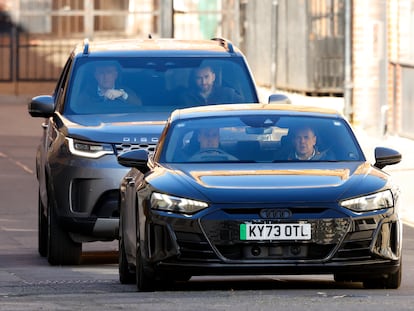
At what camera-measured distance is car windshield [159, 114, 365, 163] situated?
11898 millimetres

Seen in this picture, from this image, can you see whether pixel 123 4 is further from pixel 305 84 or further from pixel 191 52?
pixel 191 52

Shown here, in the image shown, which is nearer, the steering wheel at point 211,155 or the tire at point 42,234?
the steering wheel at point 211,155

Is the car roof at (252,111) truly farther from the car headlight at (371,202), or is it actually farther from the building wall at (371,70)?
the building wall at (371,70)

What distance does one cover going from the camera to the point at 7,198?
70.8 feet

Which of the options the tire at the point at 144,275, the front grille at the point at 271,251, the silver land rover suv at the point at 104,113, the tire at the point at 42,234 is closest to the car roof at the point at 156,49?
the silver land rover suv at the point at 104,113

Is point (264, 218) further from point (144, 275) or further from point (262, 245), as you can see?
point (144, 275)

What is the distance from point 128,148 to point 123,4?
2682 centimetres

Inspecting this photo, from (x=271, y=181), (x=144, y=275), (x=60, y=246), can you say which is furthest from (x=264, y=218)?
(x=60, y=246)

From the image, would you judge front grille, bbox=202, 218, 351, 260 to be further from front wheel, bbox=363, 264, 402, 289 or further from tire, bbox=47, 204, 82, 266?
tire, bbox=47, 204, 82, 266

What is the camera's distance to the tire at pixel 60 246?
14.8 metres

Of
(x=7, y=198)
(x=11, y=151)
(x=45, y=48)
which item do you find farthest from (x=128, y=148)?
(x=45, y=48)

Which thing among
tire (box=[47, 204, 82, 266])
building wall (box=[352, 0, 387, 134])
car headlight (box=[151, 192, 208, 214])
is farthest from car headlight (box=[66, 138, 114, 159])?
building wall (box=[352, 0, 387, 134])

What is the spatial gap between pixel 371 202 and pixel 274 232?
64 centimetres

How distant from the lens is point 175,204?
11.0 metres
